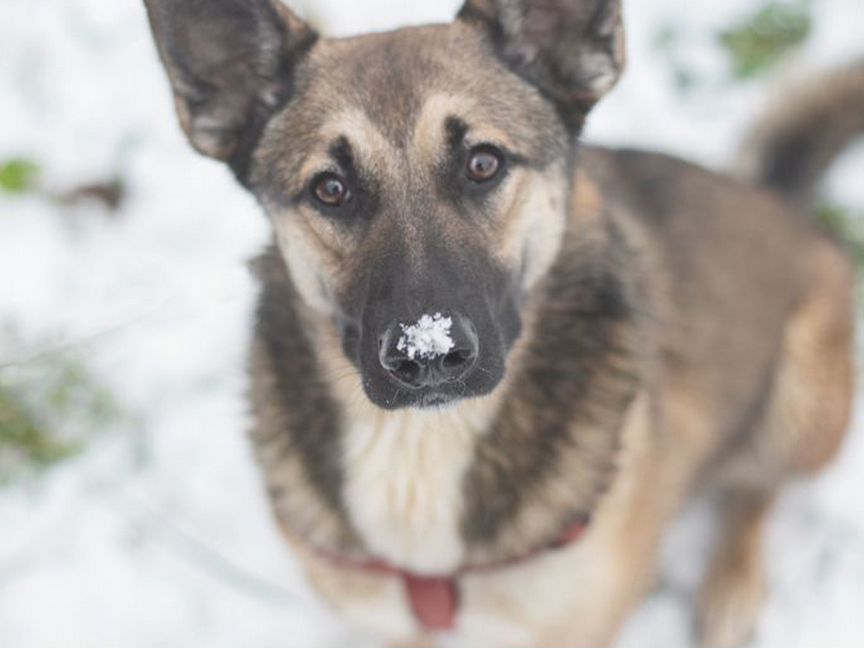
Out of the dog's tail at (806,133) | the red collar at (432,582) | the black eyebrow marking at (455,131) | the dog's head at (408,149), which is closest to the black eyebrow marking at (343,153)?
→ the dog's head at (408,149)

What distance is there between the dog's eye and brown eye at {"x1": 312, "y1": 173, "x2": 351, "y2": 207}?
0.90 feet

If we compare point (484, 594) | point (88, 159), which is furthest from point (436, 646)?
point (88, 159)

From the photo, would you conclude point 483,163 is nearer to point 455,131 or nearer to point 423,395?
point 455,131

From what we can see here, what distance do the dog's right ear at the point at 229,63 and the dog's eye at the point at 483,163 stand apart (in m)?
0.50

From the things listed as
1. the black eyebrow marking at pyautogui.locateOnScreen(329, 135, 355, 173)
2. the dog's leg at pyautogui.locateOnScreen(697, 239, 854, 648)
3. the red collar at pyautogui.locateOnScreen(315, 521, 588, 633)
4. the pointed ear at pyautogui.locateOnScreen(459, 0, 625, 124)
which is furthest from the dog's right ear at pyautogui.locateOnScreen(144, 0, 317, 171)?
the dog's leg at pyautogui.locateOnScreen(697, 239, 854, 648)

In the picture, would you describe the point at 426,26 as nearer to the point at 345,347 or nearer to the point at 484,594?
the point at 345,347

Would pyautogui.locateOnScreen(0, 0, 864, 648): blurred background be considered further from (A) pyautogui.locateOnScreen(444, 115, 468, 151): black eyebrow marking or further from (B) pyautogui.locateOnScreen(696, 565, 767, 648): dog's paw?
(A) pyautogui.locateOnScreen(444, 115, 468, 151): black eyebrow marking

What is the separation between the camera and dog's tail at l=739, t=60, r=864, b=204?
140 inches

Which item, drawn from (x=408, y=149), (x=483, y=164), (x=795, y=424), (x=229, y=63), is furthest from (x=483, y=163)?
(x=795, y=424)

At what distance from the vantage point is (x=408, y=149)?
2215mm

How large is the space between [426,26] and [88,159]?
2.25m

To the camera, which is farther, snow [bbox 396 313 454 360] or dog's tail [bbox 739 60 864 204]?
dog's tail [bbox 739 60 864 204]

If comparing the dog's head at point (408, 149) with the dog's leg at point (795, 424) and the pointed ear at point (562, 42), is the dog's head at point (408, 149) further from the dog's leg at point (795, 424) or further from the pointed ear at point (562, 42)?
the dog's leg at point (795, 424)

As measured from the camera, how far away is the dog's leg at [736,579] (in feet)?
10.9
